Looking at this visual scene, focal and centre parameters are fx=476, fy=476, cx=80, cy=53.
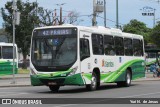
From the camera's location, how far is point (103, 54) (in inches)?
983

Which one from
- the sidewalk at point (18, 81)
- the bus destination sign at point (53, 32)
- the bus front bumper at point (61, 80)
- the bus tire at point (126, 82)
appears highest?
the bus destination sign at point (53, 32)

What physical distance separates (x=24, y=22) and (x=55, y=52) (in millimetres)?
42333

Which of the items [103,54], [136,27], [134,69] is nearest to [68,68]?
[103,54]

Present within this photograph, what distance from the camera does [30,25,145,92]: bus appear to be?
22016 mm

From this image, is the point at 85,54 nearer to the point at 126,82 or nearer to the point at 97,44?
the point at 97,44

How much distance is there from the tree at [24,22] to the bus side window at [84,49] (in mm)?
40298

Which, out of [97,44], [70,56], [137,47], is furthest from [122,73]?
[70,56]

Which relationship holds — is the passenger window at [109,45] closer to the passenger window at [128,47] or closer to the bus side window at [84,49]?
the passenger window at [128,47]

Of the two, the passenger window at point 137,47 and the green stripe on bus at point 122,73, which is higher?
the passenger window at point 137,47

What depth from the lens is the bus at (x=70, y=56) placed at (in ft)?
72.2

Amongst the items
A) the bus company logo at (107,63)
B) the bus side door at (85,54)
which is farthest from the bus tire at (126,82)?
the bus side door at (85,54)

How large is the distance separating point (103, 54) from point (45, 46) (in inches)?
145

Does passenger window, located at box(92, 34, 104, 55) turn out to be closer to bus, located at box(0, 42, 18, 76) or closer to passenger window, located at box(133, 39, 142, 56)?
passenger window, located at box(133, 39, 142, 56)

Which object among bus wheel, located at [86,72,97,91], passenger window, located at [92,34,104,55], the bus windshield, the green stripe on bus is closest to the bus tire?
the green stripe on bus
